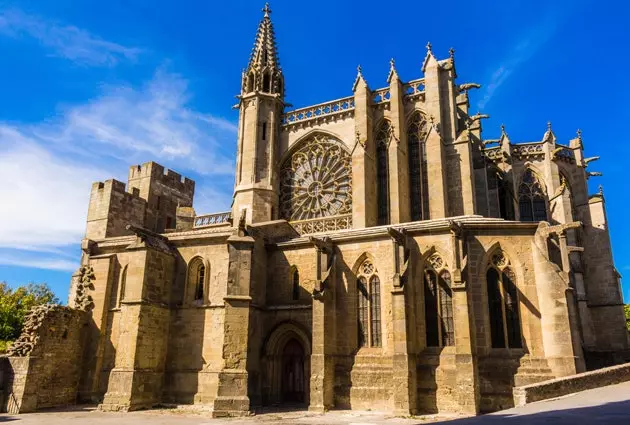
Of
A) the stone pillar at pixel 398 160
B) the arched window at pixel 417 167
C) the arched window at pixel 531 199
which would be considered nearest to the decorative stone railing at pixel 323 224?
the stone pillar at pixel 398 160

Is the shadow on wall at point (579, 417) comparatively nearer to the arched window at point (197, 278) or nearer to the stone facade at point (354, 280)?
the stone facade at point (354, 280)

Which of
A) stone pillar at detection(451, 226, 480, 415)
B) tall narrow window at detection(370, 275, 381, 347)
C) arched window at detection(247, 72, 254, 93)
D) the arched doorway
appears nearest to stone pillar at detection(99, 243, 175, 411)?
the arched doorway

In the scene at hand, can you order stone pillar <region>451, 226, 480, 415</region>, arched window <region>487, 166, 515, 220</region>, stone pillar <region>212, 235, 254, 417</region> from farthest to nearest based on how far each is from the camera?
arched window <region>487, 166, 515, 220</region>
stone pillar <region>212, 235, 254, 417</region>
stone pillar <region>451, 226, 480, 415</region>

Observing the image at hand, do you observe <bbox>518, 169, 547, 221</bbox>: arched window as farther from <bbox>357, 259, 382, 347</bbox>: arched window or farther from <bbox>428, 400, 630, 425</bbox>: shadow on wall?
<bbox>428, 400, 630, 425</bbox>: shadow on wall

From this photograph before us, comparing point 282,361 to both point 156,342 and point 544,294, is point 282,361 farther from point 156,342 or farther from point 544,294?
point 544,294

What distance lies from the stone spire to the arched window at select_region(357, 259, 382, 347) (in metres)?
14.4

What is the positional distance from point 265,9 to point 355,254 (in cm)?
2006

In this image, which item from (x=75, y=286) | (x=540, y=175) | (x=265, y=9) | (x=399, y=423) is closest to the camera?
(x=399, y=423)

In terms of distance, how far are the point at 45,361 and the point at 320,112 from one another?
18.0 meters

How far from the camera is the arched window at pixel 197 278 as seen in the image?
66.2 ft

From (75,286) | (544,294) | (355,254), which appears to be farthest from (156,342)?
(544,294)

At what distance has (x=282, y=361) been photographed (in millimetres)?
19375

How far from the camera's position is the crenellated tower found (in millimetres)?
26578

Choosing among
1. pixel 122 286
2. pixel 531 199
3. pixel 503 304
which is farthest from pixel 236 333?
pixel 531 199
